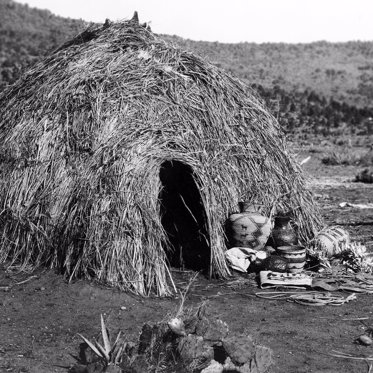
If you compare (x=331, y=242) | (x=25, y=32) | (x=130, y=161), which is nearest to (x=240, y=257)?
(x=331, y=242)

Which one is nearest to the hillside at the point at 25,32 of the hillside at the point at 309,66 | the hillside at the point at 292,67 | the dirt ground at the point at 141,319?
the hillside at the point at 292,67

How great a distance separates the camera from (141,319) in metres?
6.43

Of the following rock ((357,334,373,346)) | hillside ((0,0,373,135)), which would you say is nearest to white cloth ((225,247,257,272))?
rock ((357,334,373,346))

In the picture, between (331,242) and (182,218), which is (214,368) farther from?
(182,218)

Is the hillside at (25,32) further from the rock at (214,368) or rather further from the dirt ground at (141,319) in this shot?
the rock at (214,368)

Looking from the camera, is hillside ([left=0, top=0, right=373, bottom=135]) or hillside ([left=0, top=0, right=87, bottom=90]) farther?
hillside ([left=0, top=0, right=87, bottom=90])

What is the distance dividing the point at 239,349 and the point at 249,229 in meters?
3.15

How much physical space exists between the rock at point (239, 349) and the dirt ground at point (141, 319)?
57cm

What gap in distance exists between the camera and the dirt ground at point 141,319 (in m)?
5.60

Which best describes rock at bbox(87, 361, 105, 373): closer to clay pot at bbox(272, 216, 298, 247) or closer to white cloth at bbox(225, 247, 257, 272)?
white cloth at bbox(225, 247, 257, 272)

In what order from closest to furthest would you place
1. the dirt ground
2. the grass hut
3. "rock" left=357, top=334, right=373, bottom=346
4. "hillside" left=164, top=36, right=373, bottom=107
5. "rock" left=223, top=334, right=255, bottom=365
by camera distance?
"rock" left=223, top=334, right=255, bottom=365, the dirt ground, "rock" left=357, top=334, right=373, bottom=346, the grass hut, "hillside" left=164, top=36, right=373, bottom=107

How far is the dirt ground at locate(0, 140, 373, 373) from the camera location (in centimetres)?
560

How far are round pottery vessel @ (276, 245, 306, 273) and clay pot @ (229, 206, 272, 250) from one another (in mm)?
284

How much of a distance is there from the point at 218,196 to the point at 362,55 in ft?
169
